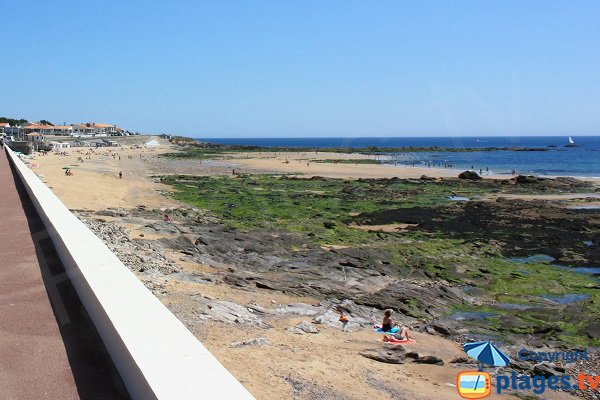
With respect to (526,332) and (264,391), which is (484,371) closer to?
(526,332)

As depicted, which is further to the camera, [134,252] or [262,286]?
[134,252]

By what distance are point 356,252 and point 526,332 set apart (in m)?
7.19

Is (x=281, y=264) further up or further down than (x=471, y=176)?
further down

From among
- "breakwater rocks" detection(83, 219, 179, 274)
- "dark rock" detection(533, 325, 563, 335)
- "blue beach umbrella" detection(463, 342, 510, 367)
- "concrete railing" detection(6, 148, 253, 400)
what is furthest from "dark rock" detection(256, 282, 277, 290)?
"concrete railing" detection(6, 148, 253, 400)

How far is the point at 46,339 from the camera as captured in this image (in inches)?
172

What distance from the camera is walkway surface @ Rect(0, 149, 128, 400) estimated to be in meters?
3.57

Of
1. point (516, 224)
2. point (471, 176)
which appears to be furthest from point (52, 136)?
point (516, 224)

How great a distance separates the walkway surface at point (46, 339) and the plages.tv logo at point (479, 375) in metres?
6.66

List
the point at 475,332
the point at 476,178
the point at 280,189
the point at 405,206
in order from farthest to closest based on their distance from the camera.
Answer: the point at 476,178
the point at 280,189
the point at 405,206
the point at 475,332

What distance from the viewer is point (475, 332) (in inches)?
500

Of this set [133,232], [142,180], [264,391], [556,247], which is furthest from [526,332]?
[142,180]

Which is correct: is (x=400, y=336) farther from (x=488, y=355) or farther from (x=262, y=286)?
(x=262, y=286)

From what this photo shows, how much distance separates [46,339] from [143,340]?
Result: 1326 millimetres

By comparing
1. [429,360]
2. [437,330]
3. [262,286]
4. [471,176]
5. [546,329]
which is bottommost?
[546,329]
